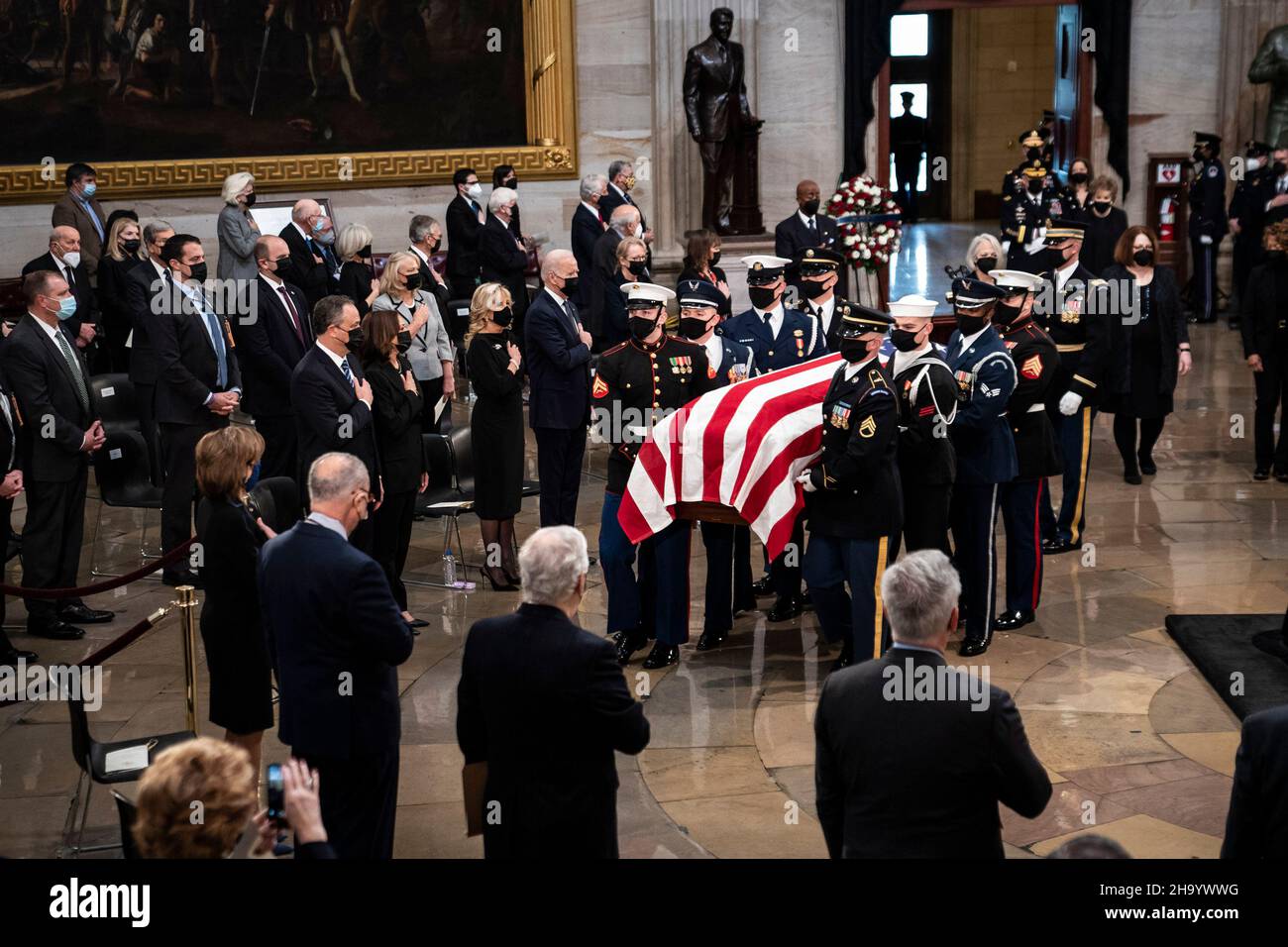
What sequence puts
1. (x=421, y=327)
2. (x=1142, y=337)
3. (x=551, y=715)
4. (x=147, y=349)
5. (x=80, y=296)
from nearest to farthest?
1. (x=551, y=715)
2. (x=147, y=349)
3. (x=421, y=327)
4. (x=1142, y=337)
5. (x=80, y=296)

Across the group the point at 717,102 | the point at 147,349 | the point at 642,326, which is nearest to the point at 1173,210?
the point at 717,102

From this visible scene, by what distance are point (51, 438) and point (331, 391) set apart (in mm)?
1538

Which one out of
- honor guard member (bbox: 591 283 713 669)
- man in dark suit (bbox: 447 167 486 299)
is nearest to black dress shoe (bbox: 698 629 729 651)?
honor guard member (bbox: 591 283 713 669)

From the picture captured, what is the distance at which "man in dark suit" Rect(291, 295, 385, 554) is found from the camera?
23.1ft

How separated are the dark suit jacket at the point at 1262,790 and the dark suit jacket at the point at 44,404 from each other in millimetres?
5761

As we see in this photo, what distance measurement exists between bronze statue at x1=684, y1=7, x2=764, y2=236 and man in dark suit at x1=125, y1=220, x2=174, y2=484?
23.1ft

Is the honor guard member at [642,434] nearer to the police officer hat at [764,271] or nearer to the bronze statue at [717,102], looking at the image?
the police officer hat at [764,271]

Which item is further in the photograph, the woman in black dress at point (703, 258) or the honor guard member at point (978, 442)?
the woman in black dress at point (703, 258)

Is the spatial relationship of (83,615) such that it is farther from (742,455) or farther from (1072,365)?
(1072,365)

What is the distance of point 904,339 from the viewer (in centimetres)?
671

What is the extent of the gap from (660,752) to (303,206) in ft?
18.5

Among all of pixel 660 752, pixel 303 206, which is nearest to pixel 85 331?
pixel 303 206

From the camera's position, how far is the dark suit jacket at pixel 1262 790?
3605 mm

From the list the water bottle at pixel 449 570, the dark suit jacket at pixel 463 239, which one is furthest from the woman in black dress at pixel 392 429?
the dark suit jacket at pixel 463 239
